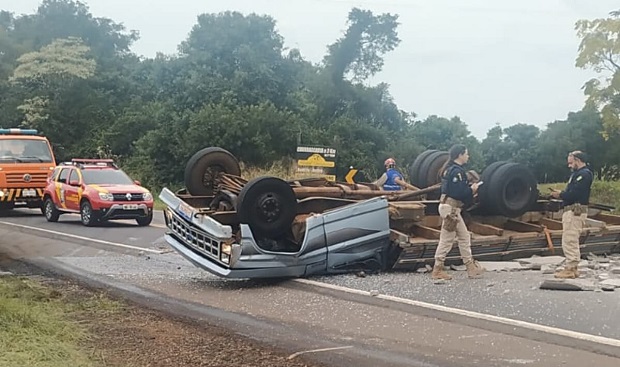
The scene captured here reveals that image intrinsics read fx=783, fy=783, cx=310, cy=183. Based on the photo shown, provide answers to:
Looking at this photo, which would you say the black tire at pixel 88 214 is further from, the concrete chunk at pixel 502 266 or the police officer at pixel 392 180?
the concrete chunk at pixel 502 266

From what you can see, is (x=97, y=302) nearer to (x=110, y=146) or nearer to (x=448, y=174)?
(x=448, y=174)

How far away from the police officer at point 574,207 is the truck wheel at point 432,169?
2645mm

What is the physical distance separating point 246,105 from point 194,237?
31.3m

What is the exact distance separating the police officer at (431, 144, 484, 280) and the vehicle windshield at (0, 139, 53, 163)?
51.2 feet

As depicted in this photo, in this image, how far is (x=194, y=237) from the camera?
385 inches

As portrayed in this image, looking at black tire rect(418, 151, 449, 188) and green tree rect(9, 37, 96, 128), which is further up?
green tree rect(9, 37, 96, 128)

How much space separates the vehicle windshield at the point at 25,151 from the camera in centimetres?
2192

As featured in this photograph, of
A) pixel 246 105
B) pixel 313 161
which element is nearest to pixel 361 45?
pixel 246 105

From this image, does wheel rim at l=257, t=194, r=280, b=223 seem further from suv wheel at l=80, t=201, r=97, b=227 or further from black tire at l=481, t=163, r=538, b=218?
suv wheel at l=80, t=201, r=97, b=227

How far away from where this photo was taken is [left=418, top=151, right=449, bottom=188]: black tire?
12.1 metres

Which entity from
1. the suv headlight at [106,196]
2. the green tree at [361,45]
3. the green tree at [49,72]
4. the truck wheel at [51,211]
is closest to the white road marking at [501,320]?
the suv headlight at [106,196]

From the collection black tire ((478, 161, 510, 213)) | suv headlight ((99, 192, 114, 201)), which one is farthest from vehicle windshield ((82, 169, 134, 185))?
black tire ((478, 161, 510, 213))

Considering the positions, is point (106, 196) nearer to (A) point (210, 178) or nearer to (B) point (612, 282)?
(A) point (210, 178)

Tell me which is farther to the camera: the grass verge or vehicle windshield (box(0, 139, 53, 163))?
vehicle windshield (box(0, 139, 53, 163))
